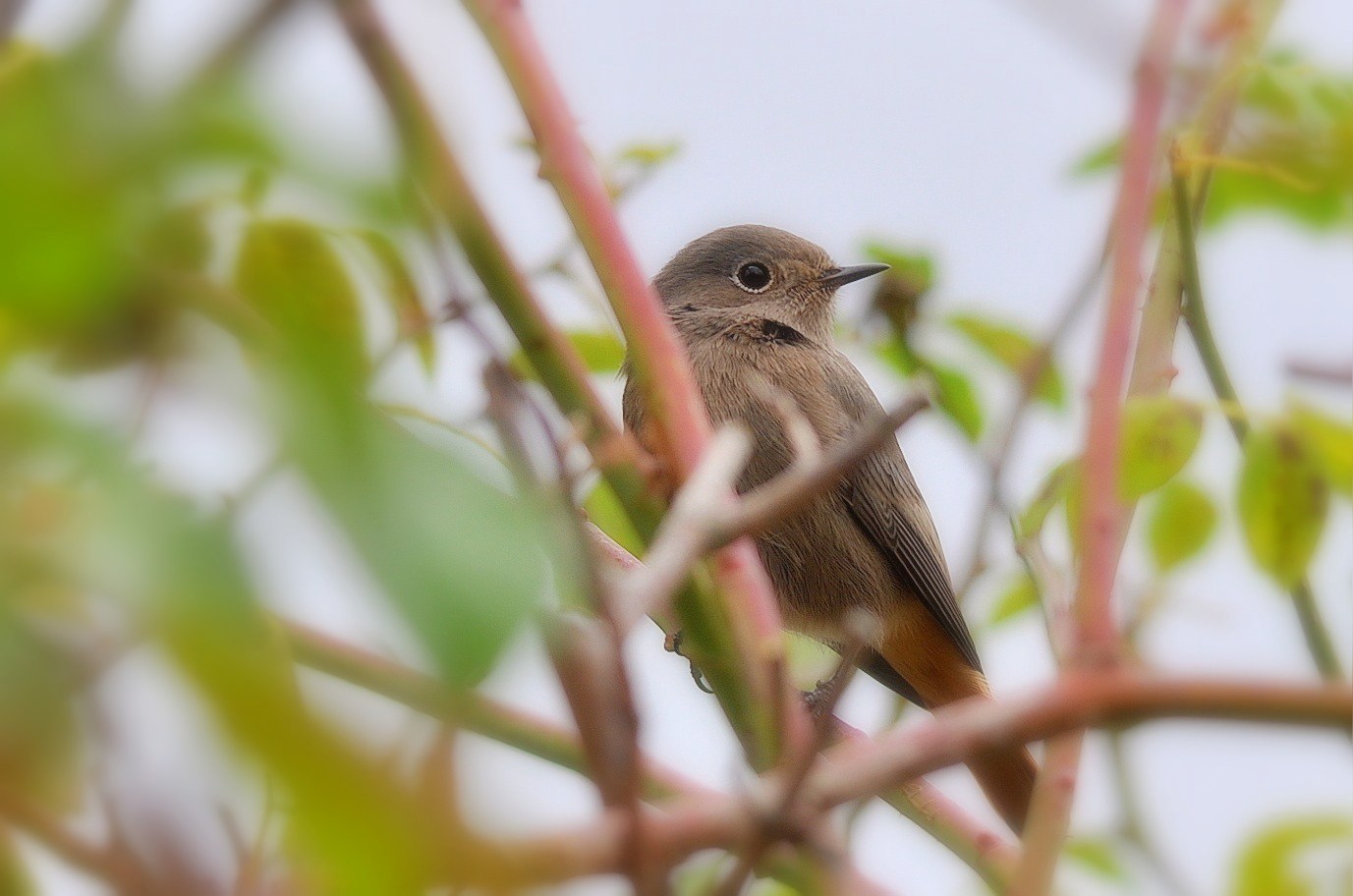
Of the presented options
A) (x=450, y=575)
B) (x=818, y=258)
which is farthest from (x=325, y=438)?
(x=818, y=258)

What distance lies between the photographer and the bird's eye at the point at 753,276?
600cm

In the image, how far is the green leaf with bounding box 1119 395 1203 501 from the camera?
71.2 inches

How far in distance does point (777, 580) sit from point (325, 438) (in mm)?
4487

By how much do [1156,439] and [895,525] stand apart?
345 cm

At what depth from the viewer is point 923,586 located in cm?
520

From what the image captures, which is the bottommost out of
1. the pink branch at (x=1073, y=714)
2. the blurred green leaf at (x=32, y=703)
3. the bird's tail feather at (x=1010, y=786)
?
the blurred green leaf at (x=32, y=703)

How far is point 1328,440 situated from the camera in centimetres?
180

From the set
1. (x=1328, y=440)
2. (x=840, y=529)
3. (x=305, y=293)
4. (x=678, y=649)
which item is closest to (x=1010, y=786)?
(x=678, y=649)

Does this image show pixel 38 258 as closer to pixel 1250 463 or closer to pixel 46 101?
pixel 46 101

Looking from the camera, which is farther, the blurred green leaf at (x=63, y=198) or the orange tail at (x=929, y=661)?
the orange tail at (x=929, y=661)

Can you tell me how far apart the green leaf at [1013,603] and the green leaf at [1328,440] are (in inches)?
40.7

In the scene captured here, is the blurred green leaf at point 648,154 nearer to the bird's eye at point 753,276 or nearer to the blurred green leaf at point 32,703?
the blurred green leaf at point 32,703

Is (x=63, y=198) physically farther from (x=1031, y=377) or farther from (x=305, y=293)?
(x=1031, y=377)

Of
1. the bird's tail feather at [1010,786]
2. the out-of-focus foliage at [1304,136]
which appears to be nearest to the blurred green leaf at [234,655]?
the out-of-focus foliage at [1304,136]
